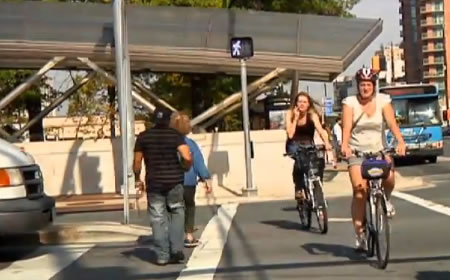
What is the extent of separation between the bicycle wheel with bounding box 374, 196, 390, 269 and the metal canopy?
42.6ft

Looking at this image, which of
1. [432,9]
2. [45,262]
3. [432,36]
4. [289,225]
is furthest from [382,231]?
[432,9]

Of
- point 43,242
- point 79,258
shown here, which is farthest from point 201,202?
point 79,258

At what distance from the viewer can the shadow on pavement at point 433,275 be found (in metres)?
8.79

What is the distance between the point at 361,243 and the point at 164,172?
7.15 ft

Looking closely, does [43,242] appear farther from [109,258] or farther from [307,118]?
[307,118]

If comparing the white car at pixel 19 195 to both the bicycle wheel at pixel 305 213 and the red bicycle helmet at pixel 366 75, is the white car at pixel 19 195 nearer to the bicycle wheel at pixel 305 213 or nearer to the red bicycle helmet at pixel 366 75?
the bicycle wheel at pixel 305 213

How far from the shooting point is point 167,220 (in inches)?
407

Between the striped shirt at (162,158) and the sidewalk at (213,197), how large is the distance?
804cm

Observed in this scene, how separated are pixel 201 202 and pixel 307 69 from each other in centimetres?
440

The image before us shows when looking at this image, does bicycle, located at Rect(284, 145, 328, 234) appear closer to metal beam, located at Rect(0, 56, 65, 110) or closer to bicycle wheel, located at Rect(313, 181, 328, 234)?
bicycle wheel, located at Rect(313, 181, 328, 234)

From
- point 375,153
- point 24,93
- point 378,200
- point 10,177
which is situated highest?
point 24,93

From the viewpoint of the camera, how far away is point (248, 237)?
41.9 ft

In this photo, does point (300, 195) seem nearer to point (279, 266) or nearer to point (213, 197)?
point (279, 266)

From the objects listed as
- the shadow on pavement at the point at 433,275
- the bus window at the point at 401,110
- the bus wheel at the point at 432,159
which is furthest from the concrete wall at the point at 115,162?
the bus wheel at the point at 432,159
